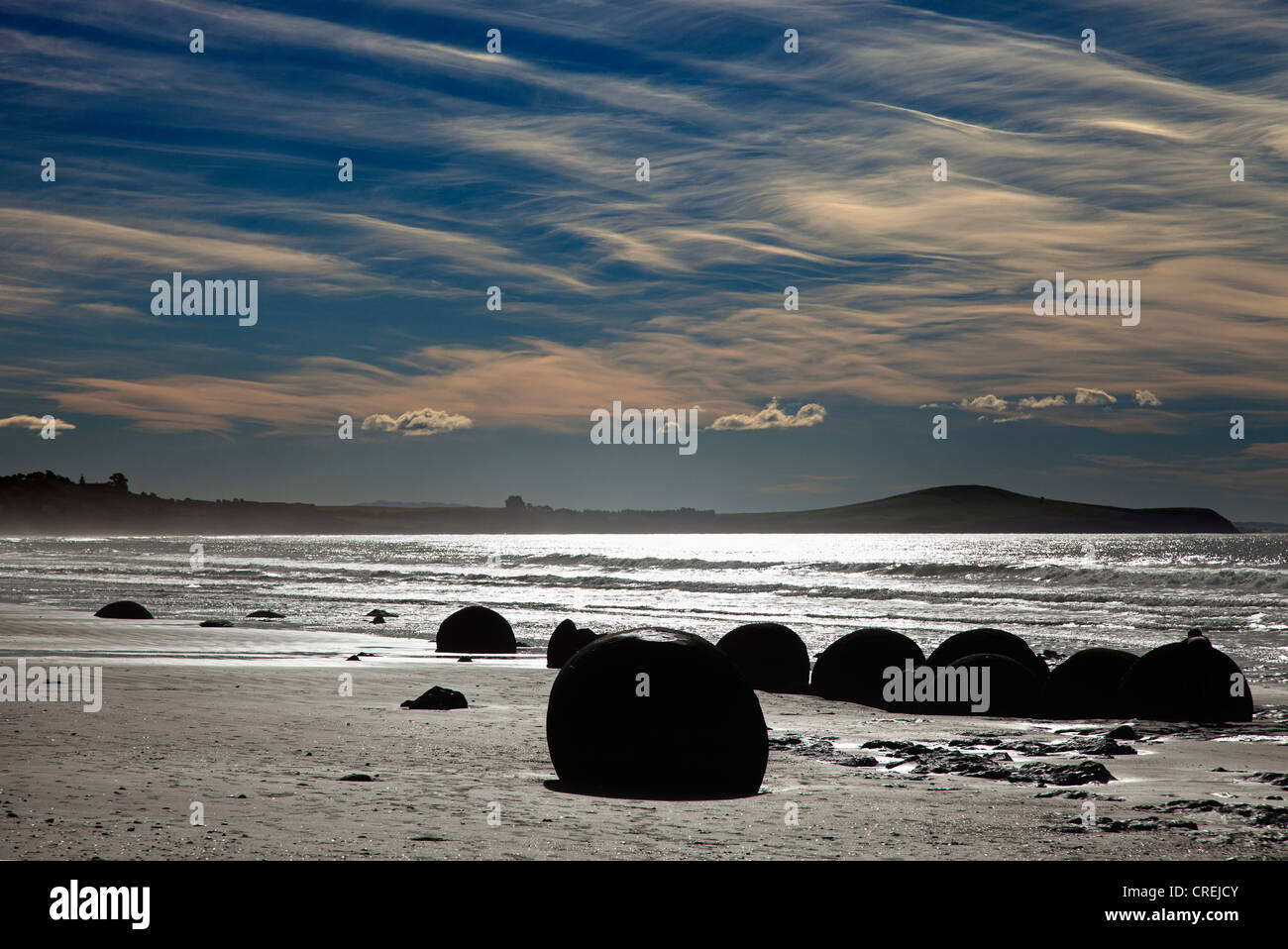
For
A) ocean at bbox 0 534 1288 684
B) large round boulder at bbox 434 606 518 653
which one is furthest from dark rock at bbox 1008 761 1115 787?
large round boulder at bbox 434 606 518 653

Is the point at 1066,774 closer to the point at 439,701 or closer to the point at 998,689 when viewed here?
the point at 998,689

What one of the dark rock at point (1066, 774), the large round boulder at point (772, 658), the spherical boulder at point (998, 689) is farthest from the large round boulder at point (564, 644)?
the dark rock at point (1066, 774)

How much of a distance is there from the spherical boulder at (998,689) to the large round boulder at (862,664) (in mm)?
1556

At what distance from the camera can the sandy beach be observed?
8281 millimetres

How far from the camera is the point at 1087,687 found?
18828 mm

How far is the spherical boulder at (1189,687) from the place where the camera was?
1789 centimetres

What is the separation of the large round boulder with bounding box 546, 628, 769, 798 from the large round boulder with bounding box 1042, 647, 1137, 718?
34.0 ft

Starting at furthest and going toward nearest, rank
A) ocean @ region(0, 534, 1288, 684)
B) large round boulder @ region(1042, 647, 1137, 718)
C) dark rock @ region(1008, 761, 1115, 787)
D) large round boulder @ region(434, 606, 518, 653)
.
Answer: ocean @ region(0, 534, 1288, 684) < large round boulder @ region(434, 606, 518, 653) < large round boulder @ region(1042, 647, 1137, 718) < dark rock @ region(1008, 761, 1115, 787)

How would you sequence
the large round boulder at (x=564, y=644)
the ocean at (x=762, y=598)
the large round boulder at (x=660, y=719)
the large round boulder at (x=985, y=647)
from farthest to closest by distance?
the ocean at (x=762, y=598)
the large round boulder at (x=564, y=644)
the large round boulder at (x=985, y=647)
the large round boulder at (x=660, y=719)

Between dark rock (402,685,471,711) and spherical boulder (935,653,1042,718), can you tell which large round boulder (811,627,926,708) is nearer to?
spherical boulder (935,653,1042,718)

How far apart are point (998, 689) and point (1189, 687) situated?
2993 millimetres

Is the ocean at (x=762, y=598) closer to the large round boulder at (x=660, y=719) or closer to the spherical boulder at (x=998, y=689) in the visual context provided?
the spherical boulder at (x=998, y=689)

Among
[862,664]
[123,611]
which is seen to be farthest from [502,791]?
[123,611]
